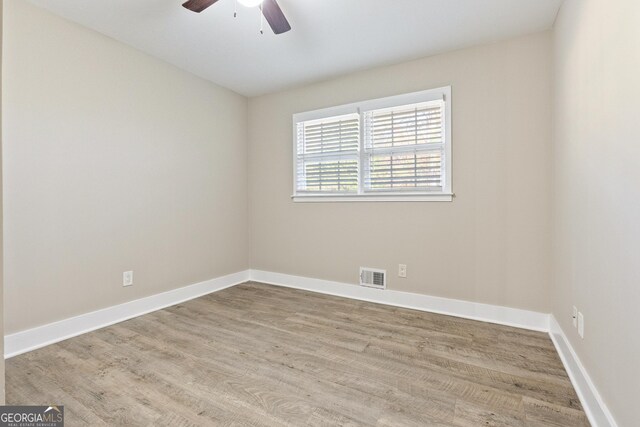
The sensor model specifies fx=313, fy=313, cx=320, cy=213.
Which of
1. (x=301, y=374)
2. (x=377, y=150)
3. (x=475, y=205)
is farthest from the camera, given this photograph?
(x=377, y=150)

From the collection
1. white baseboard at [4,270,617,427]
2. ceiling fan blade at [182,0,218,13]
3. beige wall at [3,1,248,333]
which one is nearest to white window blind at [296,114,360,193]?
beige wall at [3,1,248,333]

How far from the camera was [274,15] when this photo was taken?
82.4 inches

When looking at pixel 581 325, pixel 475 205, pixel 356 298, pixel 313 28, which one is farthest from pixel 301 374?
pixel 313 28

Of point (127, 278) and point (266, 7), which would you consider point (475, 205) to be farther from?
point (127, 278)

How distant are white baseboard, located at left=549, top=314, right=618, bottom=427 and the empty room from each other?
0.5 inches

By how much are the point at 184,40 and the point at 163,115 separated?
782 mm

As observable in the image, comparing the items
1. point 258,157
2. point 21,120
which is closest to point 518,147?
point 258,157

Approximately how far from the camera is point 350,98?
347cm

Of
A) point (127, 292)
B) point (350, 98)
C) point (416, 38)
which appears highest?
point (416, 38)

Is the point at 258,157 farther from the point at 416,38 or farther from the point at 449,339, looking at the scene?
the point at 449,339

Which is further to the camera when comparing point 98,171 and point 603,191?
point 98,171

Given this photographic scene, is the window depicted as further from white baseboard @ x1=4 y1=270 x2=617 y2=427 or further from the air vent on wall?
white baseboard @ x1=4 y1=270 x2=617 y2=427

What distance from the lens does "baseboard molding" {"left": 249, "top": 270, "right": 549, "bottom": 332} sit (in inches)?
105

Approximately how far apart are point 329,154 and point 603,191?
2546mm
